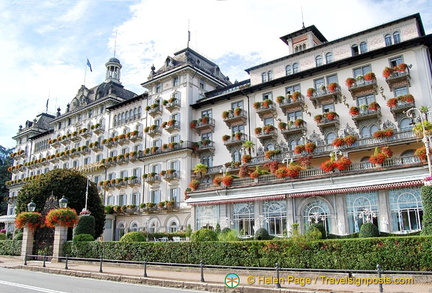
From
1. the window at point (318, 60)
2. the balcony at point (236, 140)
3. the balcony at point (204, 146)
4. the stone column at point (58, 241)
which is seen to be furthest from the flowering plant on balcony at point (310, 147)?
the stone column at point (58, 241)

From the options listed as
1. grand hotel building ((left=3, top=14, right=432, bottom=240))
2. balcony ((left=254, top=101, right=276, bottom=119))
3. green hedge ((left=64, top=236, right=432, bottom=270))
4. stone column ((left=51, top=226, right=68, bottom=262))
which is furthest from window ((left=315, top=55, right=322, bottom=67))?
stone column ((left=51, top=226, right=68, bottom=262))

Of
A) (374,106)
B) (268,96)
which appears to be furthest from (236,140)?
(374,106)

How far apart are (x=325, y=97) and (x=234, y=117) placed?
10.5 meters

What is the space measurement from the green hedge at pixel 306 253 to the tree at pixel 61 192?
18.3 m

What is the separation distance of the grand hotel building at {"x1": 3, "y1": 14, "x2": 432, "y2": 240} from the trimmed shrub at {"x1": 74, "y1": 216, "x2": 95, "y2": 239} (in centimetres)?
914

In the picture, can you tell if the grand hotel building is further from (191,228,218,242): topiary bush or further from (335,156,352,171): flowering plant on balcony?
(191,228,218,242): topiary bush

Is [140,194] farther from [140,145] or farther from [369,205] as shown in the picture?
[369,205]

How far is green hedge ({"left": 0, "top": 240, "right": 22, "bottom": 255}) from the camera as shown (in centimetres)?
3275

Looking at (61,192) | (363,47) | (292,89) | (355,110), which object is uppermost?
(363,47)

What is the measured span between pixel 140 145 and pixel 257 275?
1465 inches

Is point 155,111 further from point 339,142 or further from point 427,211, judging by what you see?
point 427,211

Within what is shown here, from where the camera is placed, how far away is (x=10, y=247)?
3372 centimetres

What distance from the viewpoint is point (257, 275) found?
17.6m

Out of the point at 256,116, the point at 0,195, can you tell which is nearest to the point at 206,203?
the point at 256,116
